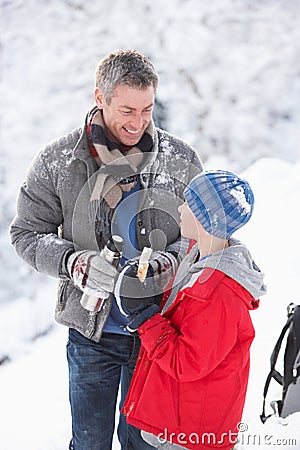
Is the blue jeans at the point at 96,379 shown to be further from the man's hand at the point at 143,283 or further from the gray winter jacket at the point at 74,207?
the man's hand at the point at 143,283

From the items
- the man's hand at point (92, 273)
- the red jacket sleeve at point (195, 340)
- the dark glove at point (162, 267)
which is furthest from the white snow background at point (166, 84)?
the red jacket sleeve at point (195, 340)

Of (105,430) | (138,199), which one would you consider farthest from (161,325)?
(105,430)

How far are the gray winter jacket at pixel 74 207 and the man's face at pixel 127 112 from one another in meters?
0.08

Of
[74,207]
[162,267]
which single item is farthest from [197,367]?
[74,207]

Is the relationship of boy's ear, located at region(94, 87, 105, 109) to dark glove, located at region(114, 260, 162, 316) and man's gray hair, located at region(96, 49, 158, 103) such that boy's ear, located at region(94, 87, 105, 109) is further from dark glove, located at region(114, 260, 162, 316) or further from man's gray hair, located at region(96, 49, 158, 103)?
dark glove, located at region(114, 260, 162, 316)

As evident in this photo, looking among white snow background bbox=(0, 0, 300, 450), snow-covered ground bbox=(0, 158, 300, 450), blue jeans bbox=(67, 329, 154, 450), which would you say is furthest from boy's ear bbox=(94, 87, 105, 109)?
white snow background bbox=(0, 0, 300, 450)

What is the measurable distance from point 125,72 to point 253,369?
4.39 feet

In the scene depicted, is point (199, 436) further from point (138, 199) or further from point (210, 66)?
point (210, 66)

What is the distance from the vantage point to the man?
1.52 metres

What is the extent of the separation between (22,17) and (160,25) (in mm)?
1400

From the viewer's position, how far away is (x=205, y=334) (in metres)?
1.30

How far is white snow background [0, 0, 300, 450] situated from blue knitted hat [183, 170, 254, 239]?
208cm

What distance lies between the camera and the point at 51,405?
2568 millimetres

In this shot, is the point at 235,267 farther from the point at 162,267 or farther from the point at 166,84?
the point at 166,84
